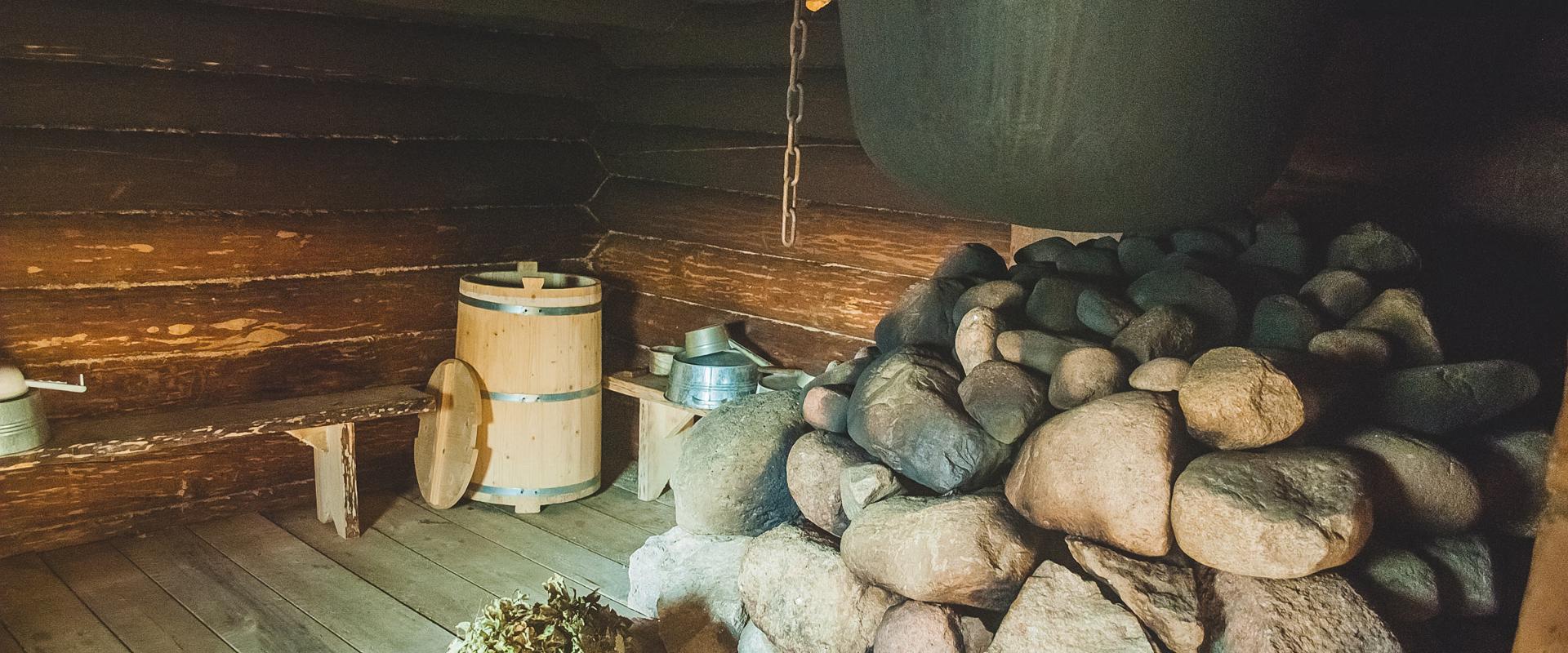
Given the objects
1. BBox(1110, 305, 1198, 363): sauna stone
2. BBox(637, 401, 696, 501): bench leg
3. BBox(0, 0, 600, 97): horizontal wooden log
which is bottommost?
BBox(637, 401, 696, 501): bench leg

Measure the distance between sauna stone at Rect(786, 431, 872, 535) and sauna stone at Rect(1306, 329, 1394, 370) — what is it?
0.80 m

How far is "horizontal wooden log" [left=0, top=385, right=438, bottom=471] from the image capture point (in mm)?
2799

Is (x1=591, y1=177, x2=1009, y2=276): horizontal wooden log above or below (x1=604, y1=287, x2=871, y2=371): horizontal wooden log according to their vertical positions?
above

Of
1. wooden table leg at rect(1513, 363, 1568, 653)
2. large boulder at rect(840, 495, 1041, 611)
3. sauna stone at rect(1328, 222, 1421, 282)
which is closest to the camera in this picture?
wooden table leg at rect(1513, 363, 1568, 653)

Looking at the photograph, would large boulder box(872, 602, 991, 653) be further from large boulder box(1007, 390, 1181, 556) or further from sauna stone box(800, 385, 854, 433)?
sauna stone box(800, 385, 854, 433)

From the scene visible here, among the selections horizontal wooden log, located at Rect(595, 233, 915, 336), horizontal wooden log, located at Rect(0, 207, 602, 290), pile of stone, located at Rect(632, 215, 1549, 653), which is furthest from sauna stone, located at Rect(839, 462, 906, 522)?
horizontal wooden log, located at Rect(0, 207, 602, 290)

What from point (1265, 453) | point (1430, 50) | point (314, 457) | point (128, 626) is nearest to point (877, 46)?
point (1265, 453)

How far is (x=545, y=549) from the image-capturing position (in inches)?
129

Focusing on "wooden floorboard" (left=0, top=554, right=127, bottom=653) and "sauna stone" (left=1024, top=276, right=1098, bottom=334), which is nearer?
"sauna stone" (left=1024, top=276, right=1098, bottom=334)

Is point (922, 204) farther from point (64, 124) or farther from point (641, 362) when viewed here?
point (64, 124)

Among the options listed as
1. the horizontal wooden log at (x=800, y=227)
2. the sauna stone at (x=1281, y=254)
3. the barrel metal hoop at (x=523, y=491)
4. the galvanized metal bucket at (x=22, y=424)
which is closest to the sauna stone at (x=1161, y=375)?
the sauna stone at (x=1281, y=254)

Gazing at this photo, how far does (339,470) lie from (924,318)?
6.59ft

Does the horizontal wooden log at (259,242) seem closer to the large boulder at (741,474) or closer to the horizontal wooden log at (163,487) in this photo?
the horizontal wooden log at (163,487)

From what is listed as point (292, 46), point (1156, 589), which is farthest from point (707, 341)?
point (1156, 589)
